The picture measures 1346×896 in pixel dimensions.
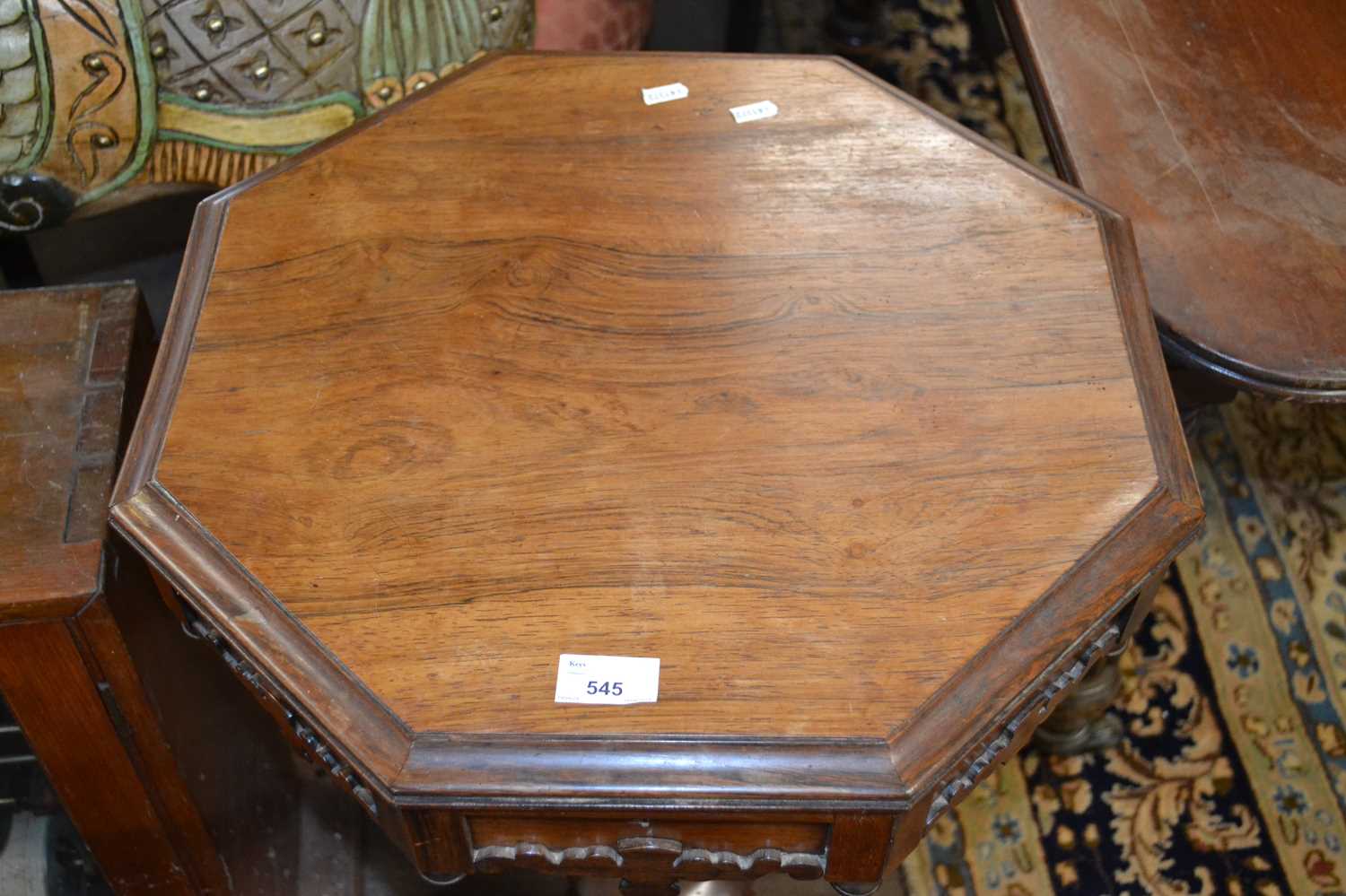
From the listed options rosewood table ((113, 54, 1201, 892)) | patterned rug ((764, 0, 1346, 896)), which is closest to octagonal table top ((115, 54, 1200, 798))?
rosewood table ((113, 54, 1201, 892))

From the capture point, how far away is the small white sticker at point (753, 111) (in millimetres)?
1190

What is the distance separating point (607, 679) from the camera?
32.3 inches

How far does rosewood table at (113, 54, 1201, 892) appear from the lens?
2.65 feet

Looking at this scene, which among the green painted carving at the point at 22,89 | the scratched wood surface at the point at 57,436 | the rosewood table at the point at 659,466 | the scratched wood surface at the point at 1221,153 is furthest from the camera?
the green painted carving at the point at 22,89

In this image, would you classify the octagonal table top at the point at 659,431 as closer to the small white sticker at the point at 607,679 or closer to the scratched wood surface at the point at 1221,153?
the small white sticker at the point at 607,679

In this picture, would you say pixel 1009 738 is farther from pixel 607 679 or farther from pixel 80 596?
pixel 80 596

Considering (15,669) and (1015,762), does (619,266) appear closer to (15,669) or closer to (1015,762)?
(15,669)

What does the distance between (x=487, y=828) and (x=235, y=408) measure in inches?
13.8

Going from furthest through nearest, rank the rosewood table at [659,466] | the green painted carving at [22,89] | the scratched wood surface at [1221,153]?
the green painted carving at [22,89] < the scratched wood surface at [1221,153] < the rosewood table at [659,466]

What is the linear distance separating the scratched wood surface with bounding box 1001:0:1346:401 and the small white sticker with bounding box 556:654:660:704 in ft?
1.87

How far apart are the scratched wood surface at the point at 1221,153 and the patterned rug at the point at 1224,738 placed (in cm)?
54

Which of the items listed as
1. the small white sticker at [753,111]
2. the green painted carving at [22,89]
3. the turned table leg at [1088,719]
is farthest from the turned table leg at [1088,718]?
the green painted carving at [22,89]

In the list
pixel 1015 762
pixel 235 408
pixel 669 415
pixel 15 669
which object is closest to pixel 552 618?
pixel 669 415

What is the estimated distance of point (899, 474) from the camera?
3.05ft
